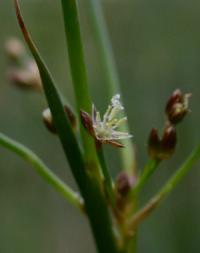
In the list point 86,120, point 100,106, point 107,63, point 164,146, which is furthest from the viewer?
point 100,106

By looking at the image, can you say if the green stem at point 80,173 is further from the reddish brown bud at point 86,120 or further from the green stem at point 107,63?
the green stem at point 107,63

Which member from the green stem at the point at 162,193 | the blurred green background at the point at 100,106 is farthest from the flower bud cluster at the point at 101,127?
the blurred green background at the point at 100,106

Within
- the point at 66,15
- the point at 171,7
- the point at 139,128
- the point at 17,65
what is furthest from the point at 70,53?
the point at 171,7

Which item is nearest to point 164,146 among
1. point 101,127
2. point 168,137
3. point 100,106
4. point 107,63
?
point 168,137

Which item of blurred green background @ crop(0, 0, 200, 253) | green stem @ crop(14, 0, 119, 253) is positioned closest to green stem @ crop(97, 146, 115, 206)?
green stem @ crop(14, 0, 119, 253)

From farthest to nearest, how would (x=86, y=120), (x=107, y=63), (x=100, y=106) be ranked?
(x=100, y=106) < (x=107, y=63) < (x=86, y=120)

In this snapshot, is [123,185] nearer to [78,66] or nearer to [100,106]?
[78,66]

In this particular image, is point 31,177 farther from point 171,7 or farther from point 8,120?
point 171,7
